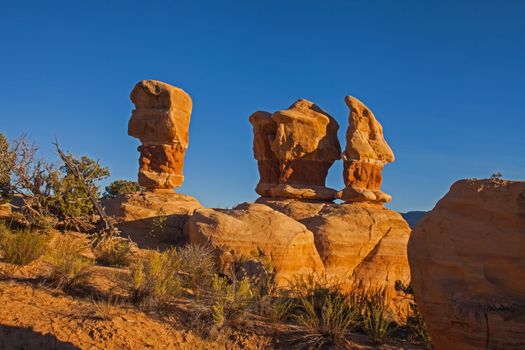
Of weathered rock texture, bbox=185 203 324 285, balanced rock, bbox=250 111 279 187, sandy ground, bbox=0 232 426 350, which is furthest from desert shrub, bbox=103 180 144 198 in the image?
sandy ground, bbox=0 232 426 350

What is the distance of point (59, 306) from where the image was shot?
6.71 meters

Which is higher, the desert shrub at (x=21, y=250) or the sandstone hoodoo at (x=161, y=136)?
the sandstone hoodoo at (x=161, y=136)

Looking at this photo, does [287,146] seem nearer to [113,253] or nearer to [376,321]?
[113,253]

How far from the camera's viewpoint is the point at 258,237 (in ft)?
37.1

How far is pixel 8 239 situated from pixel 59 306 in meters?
3.05

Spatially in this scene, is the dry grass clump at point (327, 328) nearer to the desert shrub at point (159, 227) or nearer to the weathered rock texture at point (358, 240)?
the weathered rock texture at point (358, 240)

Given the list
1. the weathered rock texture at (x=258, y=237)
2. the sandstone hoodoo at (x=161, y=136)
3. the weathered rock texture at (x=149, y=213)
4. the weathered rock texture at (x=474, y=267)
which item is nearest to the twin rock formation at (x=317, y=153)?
the sandstone hoodoo at (x=161, y=136)

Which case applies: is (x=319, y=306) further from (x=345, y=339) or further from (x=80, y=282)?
(x=80, y=282)

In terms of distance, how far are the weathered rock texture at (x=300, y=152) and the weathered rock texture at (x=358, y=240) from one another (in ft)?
3.09

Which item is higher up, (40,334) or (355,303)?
(355,303)

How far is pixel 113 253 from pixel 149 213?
344 cm

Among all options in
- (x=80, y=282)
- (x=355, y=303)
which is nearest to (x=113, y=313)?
(x=80, y=282)

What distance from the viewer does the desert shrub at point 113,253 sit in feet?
32.2

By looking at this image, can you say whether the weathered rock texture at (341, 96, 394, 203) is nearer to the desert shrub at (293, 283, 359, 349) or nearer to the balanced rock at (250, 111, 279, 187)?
the balanced rock at (250, 111, 279, 187)
